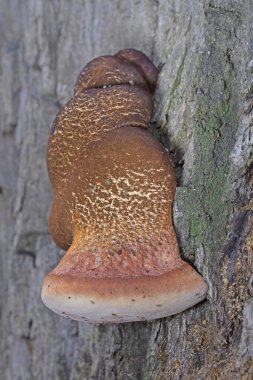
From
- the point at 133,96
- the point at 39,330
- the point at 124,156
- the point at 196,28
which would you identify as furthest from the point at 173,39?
the point at 39,330

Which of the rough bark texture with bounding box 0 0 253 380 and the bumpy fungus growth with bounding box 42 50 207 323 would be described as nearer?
the bumpy fungus growth with bounding box 42 50 207 323

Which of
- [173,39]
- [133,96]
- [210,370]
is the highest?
[173,39]

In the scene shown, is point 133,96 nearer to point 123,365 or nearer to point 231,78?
point 231,78

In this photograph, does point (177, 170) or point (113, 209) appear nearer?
point (113, 209)

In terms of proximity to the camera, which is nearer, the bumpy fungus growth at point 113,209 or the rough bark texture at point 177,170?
the bumpy fungus growth at point 113,209
